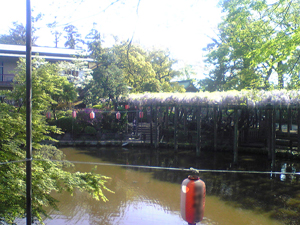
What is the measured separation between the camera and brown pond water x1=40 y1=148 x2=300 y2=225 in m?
6.82

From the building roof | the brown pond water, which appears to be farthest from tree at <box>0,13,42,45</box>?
the brown pond water

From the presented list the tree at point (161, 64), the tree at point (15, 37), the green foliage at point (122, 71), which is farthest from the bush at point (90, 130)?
the tree at point (15, 37)

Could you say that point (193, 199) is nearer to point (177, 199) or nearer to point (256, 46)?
point (177, 199)

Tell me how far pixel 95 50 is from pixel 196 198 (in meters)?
19.0

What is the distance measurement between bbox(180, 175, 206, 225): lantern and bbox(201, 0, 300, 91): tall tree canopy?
6300 millimetres

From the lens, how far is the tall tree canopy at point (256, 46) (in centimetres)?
916

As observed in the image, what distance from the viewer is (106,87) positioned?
18.4 m

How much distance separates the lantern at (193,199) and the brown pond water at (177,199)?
11.0ft

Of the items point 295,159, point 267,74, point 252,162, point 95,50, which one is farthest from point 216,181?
point 95,50

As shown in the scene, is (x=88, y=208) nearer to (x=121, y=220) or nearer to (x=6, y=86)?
(x=121, y=220)

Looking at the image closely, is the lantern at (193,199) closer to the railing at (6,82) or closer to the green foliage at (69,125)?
the green foliage at (69,125)

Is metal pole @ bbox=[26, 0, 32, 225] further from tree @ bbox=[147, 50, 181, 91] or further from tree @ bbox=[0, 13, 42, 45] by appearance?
tree @ bbox=[0, 13, 42, 45]

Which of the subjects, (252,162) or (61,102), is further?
(61,102)

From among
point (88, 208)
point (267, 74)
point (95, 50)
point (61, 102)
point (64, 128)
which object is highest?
point (95, 50)
